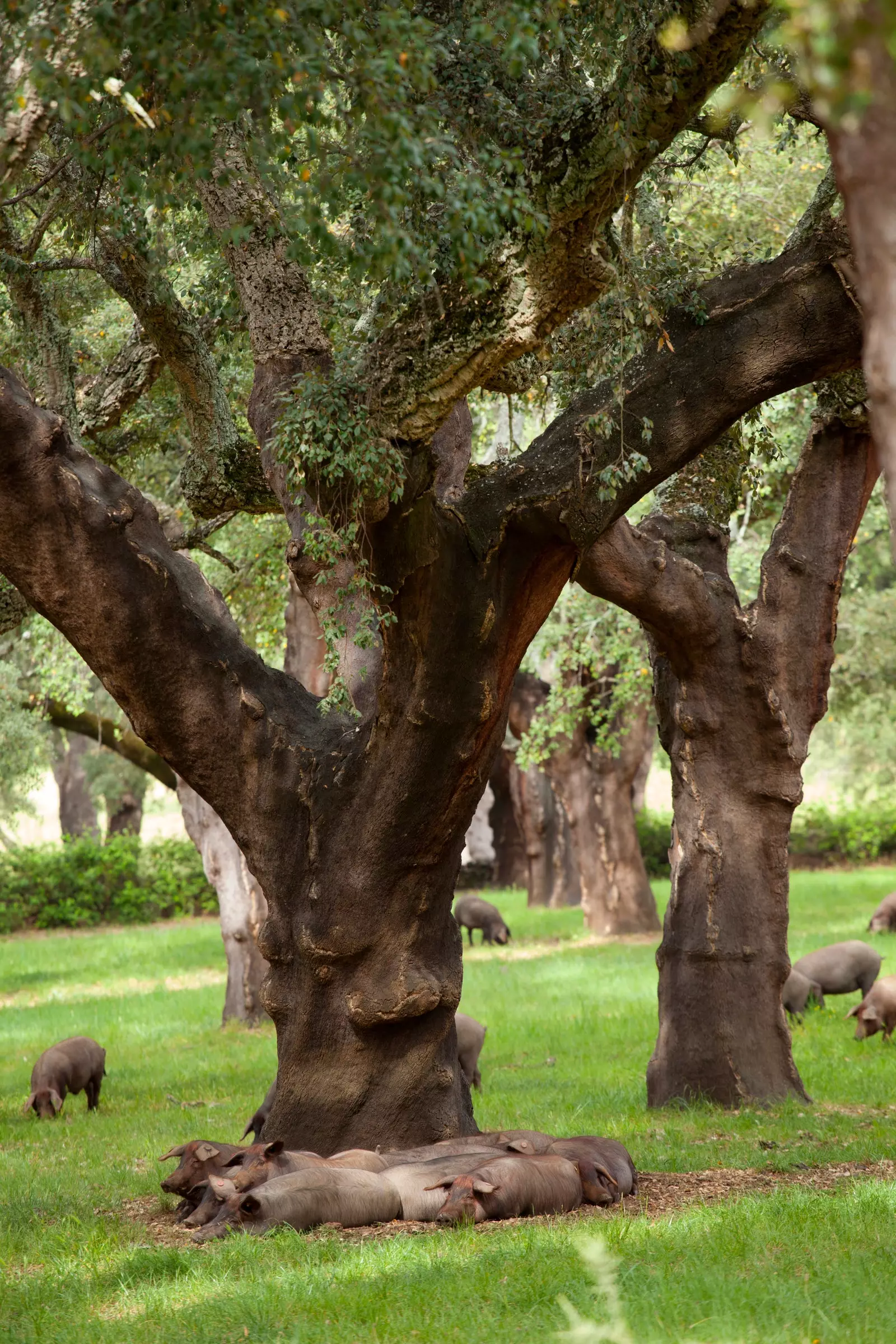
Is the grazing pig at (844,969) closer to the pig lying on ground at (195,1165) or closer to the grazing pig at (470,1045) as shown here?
the grazing pig at (470,1045)

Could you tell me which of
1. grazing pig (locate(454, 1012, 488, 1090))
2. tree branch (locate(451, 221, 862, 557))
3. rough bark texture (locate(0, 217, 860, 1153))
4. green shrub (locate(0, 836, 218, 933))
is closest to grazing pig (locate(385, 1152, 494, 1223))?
rough bark texture (locate(0, 217, 860, 1153))

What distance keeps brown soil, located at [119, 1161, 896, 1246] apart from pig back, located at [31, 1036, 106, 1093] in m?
3.53

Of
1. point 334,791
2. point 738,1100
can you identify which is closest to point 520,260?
point 334,791

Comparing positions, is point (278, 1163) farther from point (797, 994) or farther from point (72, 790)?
point (72, 790)

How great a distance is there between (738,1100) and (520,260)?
6.22m

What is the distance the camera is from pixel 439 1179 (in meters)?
7.13

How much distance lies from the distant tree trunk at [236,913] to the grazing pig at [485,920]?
7.86 meters

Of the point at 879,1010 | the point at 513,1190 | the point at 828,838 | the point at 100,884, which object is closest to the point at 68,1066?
the point at 513,1190

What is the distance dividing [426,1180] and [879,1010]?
269 inches

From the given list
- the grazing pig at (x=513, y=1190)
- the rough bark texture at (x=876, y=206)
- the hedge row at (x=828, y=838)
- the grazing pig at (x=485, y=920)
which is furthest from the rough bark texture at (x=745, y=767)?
the hedge row at (x=828, y=838)

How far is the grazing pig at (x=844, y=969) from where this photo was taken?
48.4 ft

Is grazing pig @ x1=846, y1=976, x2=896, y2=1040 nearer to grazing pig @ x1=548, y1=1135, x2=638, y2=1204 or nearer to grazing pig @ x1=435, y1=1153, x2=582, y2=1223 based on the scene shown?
grazing pig @ x1=548, y1=1135, x2=638, y2=1204

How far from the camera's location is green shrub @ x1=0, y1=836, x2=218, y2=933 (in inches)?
1171

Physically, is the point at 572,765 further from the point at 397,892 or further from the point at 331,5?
the point at 331,5
